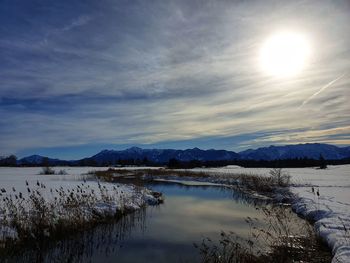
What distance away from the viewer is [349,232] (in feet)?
33.3

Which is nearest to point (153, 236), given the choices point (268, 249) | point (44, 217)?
point (44, 217)

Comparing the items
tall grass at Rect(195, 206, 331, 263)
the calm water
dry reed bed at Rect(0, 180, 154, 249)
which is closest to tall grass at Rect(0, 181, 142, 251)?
dry reed bed at Rect(0, 180, 154, 249)

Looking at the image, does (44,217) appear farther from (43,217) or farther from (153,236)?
(153,236)

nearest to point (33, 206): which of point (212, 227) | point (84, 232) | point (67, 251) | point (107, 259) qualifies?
point (84, 232)

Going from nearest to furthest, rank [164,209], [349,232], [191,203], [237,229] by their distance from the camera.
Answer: [349,232] < [237,229] < [164,209] < [191,203]

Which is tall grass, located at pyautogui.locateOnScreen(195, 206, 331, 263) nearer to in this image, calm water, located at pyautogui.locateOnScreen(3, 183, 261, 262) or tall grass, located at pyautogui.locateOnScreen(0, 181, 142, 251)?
calm water, located at pyautogui.locateOnScreen(3, 183, 261, 262)

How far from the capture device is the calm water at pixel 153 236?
33.0 ft

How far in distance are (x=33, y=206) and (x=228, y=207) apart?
1268 centimetres

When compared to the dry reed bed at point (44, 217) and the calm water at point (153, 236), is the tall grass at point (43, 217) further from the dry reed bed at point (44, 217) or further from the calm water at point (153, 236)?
the calm water at point (153, 236)

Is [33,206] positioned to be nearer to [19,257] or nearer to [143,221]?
[19,257]

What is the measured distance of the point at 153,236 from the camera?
1302 cm

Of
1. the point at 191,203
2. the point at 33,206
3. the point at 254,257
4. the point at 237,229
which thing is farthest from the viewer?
the point at 191,203

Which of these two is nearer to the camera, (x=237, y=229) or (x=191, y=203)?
(x=237, y=229)

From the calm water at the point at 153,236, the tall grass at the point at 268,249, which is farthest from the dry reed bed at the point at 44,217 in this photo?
the tall grass at the point at 268,249
